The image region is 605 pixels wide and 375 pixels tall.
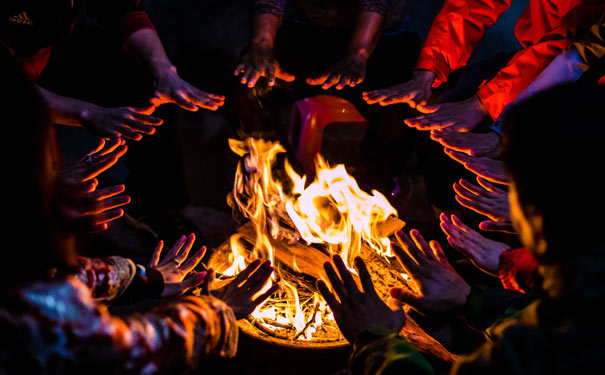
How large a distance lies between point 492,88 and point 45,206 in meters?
3.10

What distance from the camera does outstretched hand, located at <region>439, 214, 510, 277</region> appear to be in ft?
6.91

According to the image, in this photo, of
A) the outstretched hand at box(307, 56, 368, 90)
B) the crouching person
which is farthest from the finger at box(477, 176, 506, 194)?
the crouching person

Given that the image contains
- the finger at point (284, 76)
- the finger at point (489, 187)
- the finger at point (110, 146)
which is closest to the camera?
the finger at point (489, 187)

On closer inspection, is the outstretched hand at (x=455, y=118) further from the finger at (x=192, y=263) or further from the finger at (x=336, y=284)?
the finger at (x=192, y=263)

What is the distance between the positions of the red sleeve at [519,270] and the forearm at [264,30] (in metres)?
2.66

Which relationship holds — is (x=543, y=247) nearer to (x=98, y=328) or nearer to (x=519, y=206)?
(x=519, y=206)

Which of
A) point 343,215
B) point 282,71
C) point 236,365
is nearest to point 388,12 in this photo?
point 282,71

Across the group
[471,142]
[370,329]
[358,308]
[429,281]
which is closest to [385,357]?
[370,329]

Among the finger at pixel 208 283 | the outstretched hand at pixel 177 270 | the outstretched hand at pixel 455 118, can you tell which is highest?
the outstretched hand at pixel 455 118

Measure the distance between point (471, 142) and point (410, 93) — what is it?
71 cm

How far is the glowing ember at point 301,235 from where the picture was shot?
77.9 inches

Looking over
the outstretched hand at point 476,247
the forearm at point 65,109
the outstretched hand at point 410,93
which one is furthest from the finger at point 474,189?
the forearm at point 65,109

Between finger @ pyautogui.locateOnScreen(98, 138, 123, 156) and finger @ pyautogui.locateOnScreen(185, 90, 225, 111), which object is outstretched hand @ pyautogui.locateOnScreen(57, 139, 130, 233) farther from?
finger @ pyautogui.locateOnScreen(185, 90, 225, 111)

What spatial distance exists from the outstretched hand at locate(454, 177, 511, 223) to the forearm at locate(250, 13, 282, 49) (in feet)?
7.08
